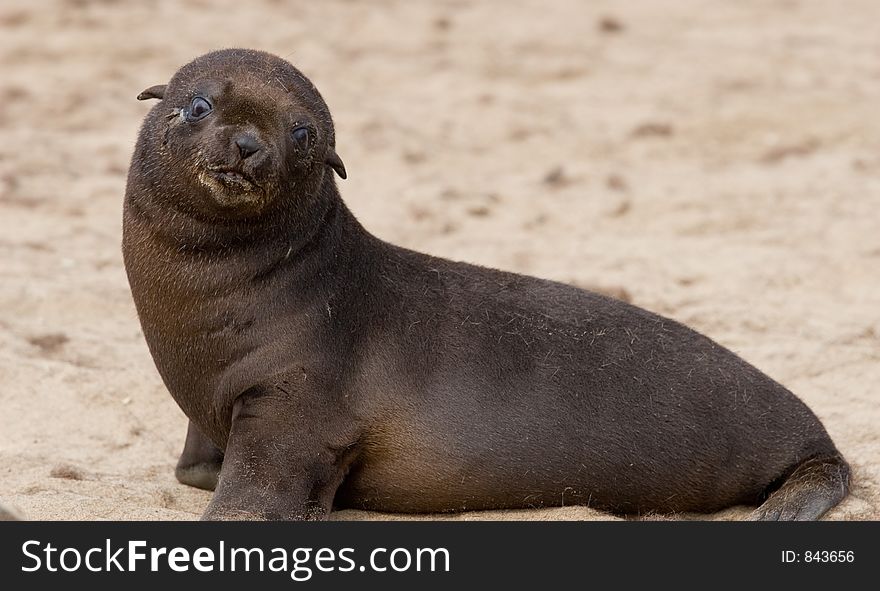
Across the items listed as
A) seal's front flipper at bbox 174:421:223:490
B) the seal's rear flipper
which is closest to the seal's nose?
seal's front flipper at bbox 174:421:223:490

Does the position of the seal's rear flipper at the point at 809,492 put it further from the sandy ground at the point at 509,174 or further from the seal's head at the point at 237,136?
the seal's head at the point at 237,136

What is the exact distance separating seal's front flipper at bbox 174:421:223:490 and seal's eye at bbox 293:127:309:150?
1.40 meters

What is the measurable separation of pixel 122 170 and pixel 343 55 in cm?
356

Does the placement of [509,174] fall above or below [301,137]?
above

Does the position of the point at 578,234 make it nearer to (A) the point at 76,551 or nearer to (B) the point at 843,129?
(B) the point at 843,129

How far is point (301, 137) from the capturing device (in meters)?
6.08

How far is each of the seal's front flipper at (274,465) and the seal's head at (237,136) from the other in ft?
2.67

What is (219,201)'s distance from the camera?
5.93m

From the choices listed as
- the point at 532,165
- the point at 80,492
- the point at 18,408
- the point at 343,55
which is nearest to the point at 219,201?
the point at 80,492

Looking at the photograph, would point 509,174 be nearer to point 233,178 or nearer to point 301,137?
point 301,137

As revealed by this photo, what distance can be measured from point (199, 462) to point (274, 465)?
0.86 m

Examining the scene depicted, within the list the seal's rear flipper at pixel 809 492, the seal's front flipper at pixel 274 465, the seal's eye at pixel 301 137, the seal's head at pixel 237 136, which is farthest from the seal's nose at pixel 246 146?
the seal's rear flipper at pixel 809 492

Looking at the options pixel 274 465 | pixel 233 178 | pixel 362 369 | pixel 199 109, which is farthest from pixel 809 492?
pixel 199 109

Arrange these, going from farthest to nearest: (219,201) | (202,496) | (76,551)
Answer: (202,496), (219,201), (76,551)
